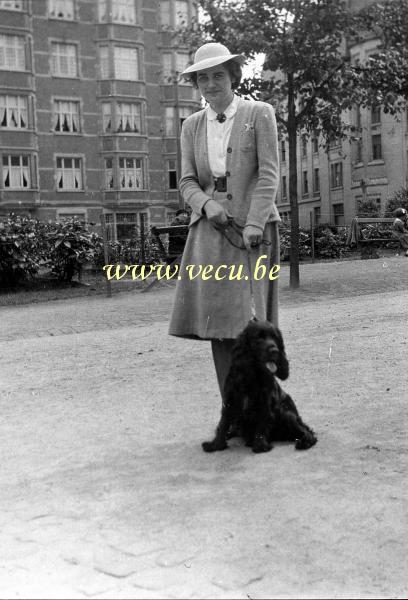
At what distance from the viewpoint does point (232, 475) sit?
383 cm

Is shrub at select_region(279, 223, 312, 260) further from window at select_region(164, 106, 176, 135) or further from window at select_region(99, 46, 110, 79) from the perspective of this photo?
window at select_region(99, 46, 110, 79)

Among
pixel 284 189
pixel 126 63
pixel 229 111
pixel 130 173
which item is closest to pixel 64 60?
pixel 126 63

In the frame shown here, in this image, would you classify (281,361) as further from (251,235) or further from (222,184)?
(222,184)

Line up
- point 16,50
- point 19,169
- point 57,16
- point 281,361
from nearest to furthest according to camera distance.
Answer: point 281,361
point 16,50
point 19,169
point 57,16

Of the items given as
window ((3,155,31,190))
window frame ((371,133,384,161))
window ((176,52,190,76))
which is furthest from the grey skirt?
window frame ((371,133,384,161))

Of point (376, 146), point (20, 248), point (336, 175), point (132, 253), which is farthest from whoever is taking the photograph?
point (336, 175)

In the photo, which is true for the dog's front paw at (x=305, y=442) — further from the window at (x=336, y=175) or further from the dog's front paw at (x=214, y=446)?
the window at (x=336, y=175)

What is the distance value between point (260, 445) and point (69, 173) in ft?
134

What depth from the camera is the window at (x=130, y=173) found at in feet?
145

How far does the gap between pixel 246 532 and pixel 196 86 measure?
274cm

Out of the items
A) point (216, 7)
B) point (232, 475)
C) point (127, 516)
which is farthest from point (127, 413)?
point (216, 7)

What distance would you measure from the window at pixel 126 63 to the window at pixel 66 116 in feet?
10.9

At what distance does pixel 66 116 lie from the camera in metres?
43.2

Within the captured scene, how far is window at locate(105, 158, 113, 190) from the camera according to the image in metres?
44.0
